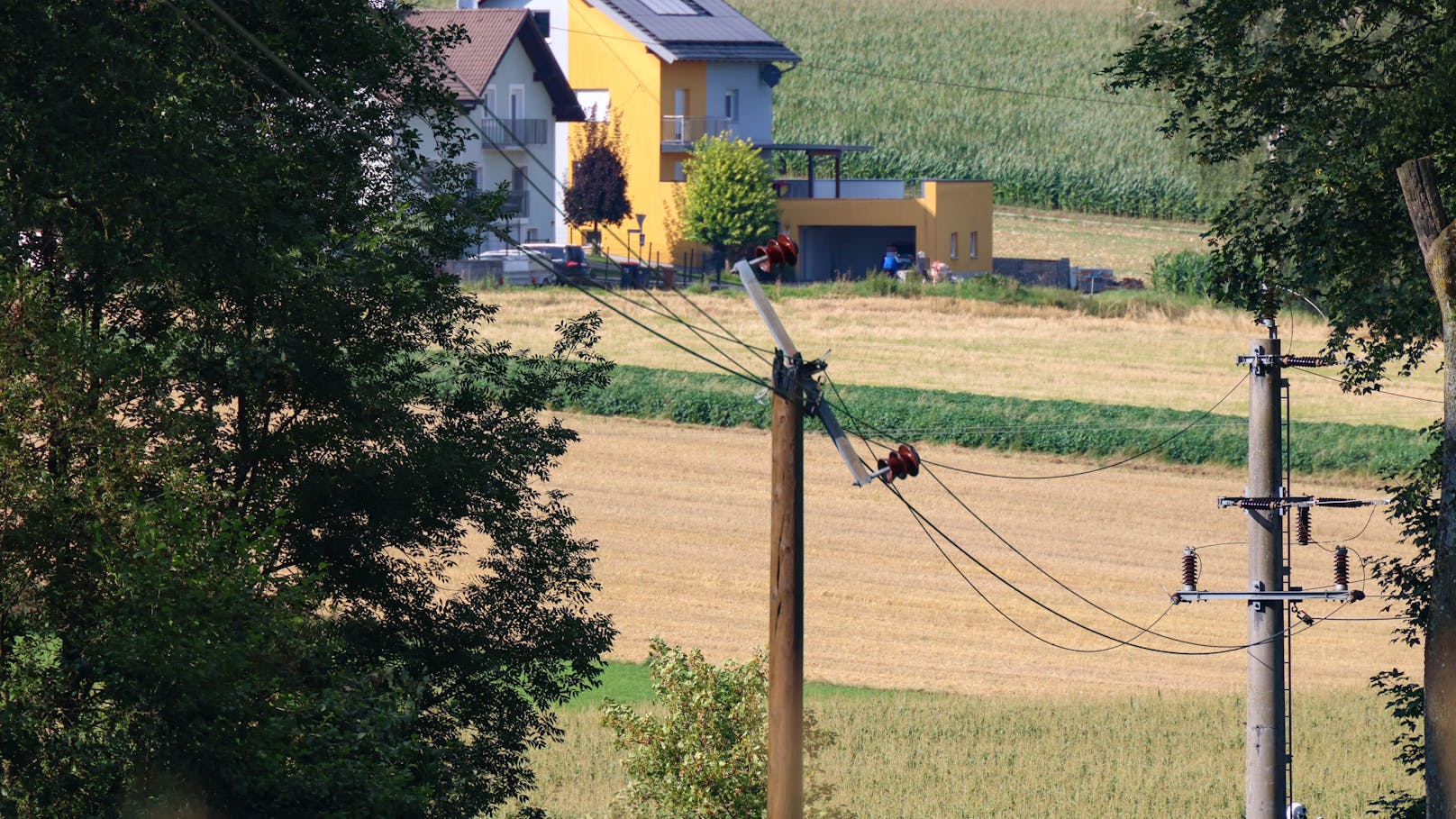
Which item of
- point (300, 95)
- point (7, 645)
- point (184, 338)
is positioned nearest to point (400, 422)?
point (184, 338)

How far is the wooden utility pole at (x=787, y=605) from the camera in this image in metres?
12.0

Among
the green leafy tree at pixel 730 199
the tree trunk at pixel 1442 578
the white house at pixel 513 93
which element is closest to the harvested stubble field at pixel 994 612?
the tree trunk at pixel 1442 578

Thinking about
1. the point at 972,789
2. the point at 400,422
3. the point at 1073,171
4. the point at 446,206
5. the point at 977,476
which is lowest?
the point at 972,789

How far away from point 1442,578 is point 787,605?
606 cm

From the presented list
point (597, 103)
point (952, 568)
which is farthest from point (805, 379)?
point (597, 103)

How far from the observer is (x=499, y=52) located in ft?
236

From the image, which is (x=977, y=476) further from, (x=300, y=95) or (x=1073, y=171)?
(x=1073, y=171)

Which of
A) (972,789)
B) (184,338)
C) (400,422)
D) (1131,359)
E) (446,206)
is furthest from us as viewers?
(1131,359)

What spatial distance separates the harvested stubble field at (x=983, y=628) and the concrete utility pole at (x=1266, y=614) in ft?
17.6

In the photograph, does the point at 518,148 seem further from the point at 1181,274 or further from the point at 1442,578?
the point at 1442,578

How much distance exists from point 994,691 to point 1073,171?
3066 inches

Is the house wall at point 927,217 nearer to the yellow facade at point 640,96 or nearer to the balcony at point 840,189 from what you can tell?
the balcony at point 840,189

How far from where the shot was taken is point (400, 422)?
56.9ft

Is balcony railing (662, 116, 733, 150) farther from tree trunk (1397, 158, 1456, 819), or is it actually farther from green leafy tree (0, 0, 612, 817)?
tree trunk (1397, 158, 1456, 819)
